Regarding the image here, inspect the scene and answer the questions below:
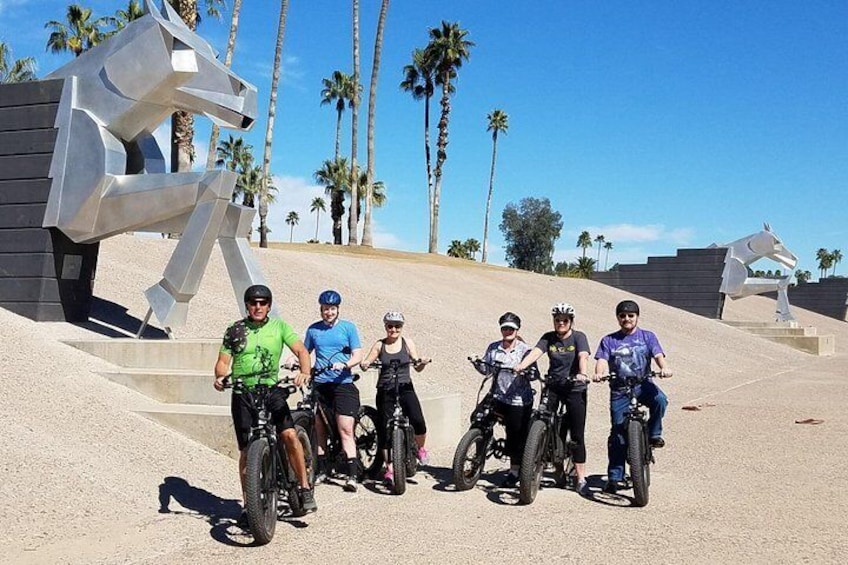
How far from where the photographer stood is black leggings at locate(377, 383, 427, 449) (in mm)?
7281

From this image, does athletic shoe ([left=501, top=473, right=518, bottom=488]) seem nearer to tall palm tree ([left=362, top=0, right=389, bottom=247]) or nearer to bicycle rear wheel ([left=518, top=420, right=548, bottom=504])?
bicycle rear wheel ([left=518, top=420, right=548, bottom=504])

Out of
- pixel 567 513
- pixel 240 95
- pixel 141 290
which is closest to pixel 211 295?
pixel 141 290

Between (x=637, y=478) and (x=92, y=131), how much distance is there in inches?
339

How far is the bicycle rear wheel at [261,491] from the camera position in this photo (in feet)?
17.5

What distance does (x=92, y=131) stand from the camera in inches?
435

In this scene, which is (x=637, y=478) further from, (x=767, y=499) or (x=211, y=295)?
(x=211, y=295)

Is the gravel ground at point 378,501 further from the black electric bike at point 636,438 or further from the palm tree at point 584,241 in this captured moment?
the palm tree at point 584,241

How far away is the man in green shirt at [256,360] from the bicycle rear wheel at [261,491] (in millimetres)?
129

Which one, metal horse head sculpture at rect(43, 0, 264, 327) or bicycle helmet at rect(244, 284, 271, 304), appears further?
metal horse head sculpture at rect(43, 0, 264, 327)

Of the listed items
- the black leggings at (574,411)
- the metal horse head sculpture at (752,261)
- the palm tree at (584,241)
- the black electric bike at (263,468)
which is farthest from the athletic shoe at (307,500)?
the palm tree at (584,241)

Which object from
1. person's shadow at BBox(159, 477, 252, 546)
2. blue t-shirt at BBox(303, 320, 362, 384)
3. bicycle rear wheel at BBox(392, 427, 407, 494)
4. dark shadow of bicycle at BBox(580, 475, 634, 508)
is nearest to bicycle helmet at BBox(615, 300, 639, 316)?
dark shadow of bicycle at BBox(580, 475, 634, 508)

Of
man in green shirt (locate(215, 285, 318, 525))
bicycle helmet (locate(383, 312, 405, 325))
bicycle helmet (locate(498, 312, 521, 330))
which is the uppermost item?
bicycle helmet (locate(498, 312, 521, 330))

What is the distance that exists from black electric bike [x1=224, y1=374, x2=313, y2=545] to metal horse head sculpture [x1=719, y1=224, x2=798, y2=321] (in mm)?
33223

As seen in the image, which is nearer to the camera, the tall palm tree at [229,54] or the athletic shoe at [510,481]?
the athletic shoe at [510,481]
